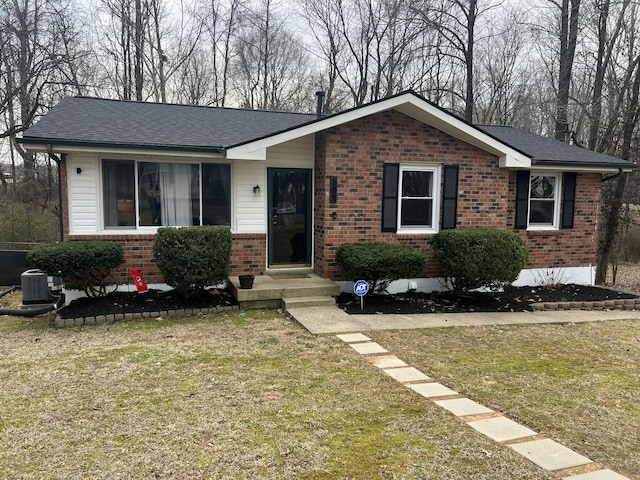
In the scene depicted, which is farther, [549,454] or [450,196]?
[450,196]

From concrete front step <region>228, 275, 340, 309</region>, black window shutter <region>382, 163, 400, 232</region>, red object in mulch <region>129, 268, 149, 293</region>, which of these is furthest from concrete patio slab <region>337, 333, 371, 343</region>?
red object in mulch <region>129, 268, 149, 293</region>

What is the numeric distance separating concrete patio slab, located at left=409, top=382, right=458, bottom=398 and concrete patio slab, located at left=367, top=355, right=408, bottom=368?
0.58 metres

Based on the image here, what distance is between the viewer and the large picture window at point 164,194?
321 inches

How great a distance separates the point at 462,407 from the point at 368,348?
5.98 ft

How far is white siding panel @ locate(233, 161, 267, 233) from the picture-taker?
879 cm

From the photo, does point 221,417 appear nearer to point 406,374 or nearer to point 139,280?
point 406,374

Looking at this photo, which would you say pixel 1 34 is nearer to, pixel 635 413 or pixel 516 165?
pixel 516 165

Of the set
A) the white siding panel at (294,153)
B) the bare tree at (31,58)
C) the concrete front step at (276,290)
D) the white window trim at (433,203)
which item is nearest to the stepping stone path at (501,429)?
the concrete front step at (276,290)

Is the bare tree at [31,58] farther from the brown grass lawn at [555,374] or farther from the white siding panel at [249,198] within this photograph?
the brown grass lawn at [555,374]

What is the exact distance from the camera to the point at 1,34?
14562mm

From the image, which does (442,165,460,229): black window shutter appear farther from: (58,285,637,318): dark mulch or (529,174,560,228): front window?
(529,174,560,228): front window

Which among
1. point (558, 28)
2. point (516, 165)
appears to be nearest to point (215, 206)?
point (516, 165)

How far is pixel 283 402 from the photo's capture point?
4.20 m

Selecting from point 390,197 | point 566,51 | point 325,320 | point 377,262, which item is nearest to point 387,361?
point 325,320
